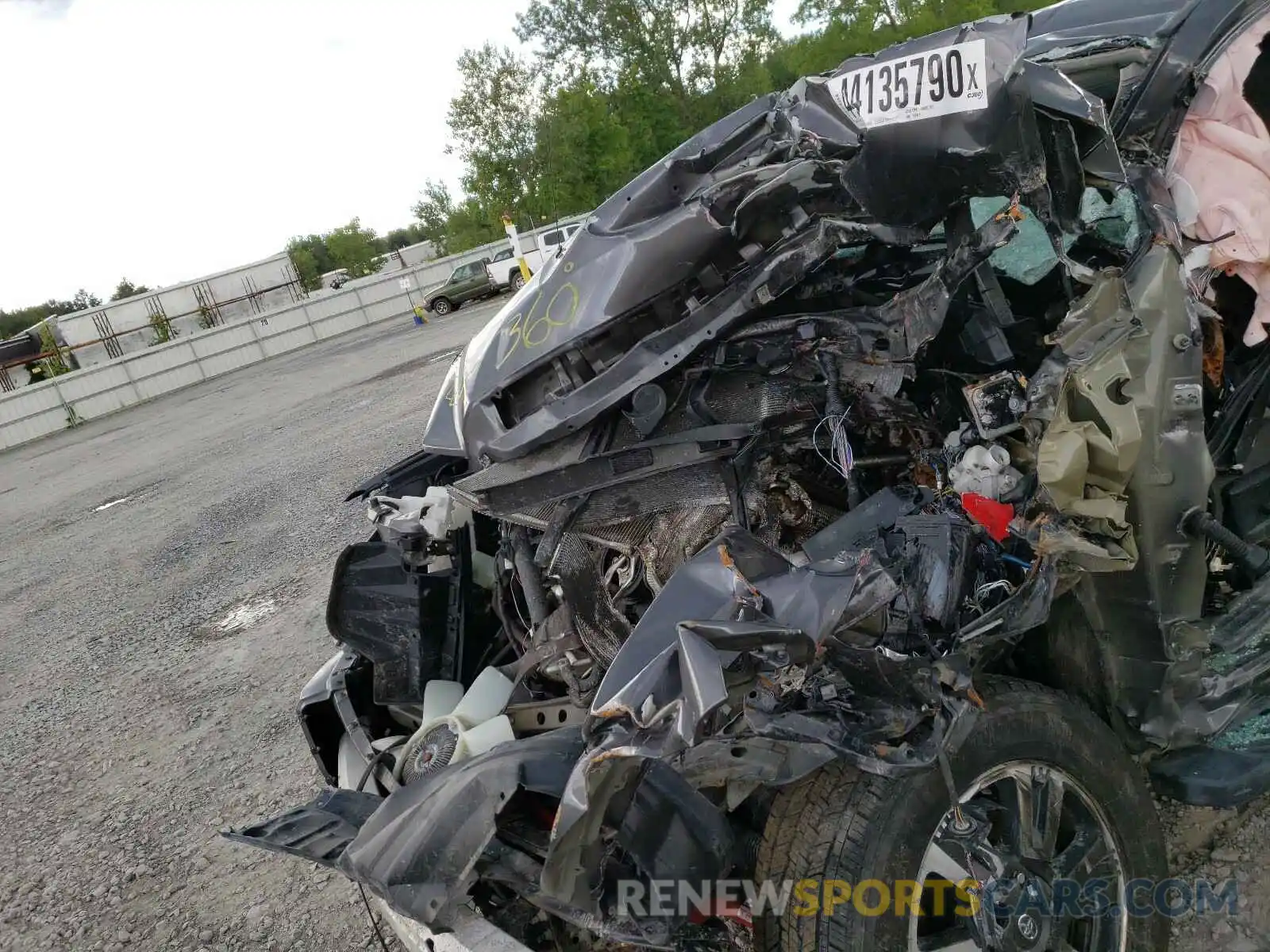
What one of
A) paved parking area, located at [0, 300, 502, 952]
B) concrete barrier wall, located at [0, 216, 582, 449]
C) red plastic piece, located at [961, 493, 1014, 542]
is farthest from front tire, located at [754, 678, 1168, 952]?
concrete barrier wall, located at [0, 216, 582, 449]

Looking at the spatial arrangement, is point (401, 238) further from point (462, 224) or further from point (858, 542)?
point (858, 542)

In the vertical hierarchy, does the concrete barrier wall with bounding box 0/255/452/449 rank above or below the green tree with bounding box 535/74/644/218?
below

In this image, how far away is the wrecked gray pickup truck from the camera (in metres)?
1.69

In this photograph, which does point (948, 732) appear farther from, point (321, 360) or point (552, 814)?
point (321, 360)

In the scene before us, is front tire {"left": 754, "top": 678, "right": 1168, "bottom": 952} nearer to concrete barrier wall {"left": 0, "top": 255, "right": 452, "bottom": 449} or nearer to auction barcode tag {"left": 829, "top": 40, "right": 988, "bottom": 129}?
auction barcode tag {"left": 829, "top": 40, "right": 988, "bottom": 129}

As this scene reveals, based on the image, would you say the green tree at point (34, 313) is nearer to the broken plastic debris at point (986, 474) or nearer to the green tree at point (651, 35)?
the green tree at point (651, 35)

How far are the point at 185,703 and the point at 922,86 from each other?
470 cm

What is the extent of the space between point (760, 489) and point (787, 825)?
982 millimetres

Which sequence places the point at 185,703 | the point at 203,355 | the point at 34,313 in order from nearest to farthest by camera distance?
the point at 185,703, the point at 203,355, the point at 34,313

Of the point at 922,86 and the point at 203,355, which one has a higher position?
the point at 203,355

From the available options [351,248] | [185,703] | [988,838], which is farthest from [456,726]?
[351,248]

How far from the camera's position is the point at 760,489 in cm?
245

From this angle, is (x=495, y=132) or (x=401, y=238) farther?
(x=401, y=238)

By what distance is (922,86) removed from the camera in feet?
6.96
